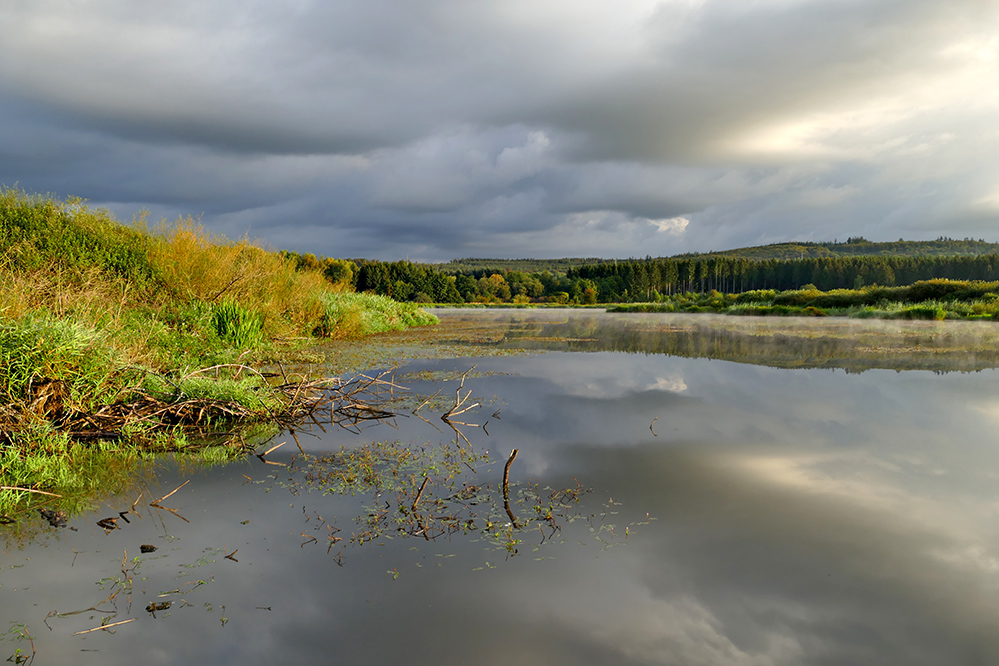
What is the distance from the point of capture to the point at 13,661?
6.28 feet

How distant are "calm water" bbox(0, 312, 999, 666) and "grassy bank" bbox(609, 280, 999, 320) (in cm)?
2670

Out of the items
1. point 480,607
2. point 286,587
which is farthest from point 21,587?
point 480,607

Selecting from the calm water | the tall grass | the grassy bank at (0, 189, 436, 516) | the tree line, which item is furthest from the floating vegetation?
the tree line

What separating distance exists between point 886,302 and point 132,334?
36545 millimetres

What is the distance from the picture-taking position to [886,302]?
30359mm

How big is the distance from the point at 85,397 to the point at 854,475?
21.8 ft

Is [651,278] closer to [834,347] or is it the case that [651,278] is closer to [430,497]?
[834,347]

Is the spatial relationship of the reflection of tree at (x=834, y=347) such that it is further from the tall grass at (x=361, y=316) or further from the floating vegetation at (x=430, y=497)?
the floating vegetation at (x=430, y=497)

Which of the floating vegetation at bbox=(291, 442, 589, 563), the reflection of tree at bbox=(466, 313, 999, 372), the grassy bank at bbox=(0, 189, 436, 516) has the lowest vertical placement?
the reflection of tree at bbox=(466, 313, 999, 372)

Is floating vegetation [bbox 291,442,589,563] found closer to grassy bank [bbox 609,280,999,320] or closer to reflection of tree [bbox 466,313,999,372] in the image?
reflection of tree [bbox 466,313,999,372]

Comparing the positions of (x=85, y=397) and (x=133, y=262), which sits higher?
(x=133, y=262)

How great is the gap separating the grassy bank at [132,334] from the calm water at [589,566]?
1299mm

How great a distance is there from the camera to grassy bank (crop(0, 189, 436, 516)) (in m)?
4.41

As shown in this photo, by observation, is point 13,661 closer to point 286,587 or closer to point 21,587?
point 21,587
